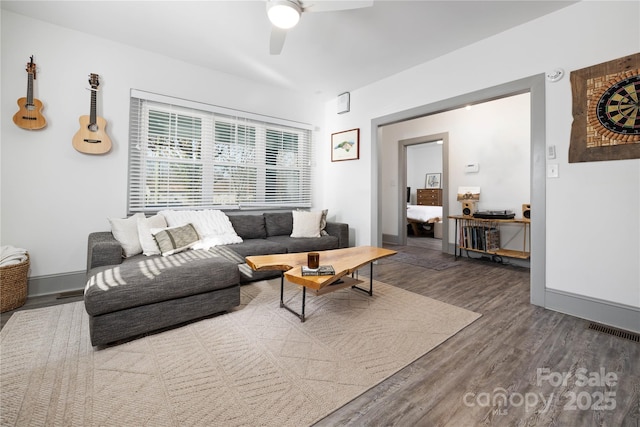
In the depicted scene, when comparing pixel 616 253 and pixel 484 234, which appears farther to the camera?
pixel 484 234

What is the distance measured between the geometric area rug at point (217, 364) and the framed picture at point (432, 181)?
6653 millimetres

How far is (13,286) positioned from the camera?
237cm

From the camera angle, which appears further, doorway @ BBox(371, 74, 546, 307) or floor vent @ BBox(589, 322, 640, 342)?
doorway @ BBox(371, 74, 546, 307)

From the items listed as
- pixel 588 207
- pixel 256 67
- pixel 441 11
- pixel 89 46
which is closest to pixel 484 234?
pixel 588 207

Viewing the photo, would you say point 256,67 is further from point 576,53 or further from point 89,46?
point 576,53

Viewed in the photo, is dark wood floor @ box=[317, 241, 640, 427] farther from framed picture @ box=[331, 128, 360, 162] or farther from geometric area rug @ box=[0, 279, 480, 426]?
framed picture @ box=[331, 128, 360, 162]

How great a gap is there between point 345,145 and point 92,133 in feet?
11.3

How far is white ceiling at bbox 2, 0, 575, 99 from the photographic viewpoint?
8.20 feet

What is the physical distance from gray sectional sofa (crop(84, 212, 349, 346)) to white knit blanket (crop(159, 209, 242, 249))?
25 centimetres

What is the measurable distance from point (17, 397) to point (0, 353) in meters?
0.64

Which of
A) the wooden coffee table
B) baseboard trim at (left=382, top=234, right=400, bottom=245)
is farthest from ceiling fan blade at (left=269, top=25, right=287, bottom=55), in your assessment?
baseboard trim at (left=382, top=234, right=400, bottom=245)

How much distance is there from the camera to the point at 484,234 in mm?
4281

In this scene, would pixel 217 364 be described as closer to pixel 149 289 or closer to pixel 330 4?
pixel 149 289

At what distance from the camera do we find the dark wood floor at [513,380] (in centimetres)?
129
